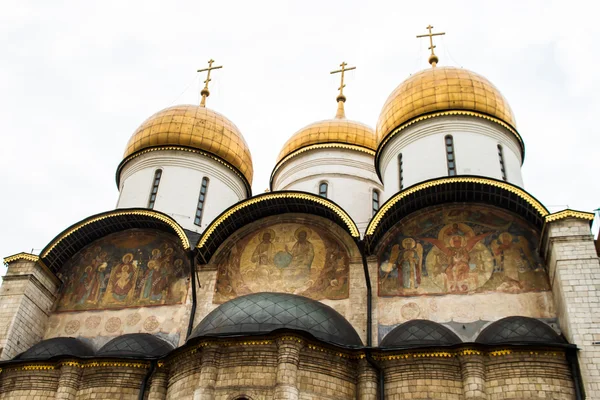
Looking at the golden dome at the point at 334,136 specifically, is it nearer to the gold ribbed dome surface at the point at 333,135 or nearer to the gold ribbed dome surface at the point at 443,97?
the gold ribbed dome surface at the point at 333,135

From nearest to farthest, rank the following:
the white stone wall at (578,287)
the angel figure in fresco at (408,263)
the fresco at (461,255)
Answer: the white stone wall at (578,287) → the fresco at (461,255) → the angel figure in fresco at (408,263)

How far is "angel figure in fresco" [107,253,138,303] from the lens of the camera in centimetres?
1133

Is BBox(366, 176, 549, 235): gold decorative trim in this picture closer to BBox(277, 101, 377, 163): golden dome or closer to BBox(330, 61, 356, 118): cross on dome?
BBox(277, 101, 377, 163): golden dome

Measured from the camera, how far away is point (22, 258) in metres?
11.3

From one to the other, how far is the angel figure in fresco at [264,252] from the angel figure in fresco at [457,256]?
2.71m

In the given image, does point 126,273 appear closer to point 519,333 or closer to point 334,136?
point 334,136

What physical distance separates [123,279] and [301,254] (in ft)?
11.1

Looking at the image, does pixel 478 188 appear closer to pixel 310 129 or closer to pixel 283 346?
pixel 283 346

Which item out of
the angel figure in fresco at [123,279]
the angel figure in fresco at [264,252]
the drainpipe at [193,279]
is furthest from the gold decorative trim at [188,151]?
the drainpipe at [193,279]

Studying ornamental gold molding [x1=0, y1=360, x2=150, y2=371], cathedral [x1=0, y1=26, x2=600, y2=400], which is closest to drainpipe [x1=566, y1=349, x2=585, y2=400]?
cathedral [x1=0, y1=26, x2=600, y2=400]

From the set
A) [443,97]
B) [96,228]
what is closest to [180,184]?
[96,228]

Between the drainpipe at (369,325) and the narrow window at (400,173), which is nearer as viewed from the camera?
the drainpipe at (369,325)

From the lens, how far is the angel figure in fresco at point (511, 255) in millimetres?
9797

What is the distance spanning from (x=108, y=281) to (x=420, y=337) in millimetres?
Answer: 5918
